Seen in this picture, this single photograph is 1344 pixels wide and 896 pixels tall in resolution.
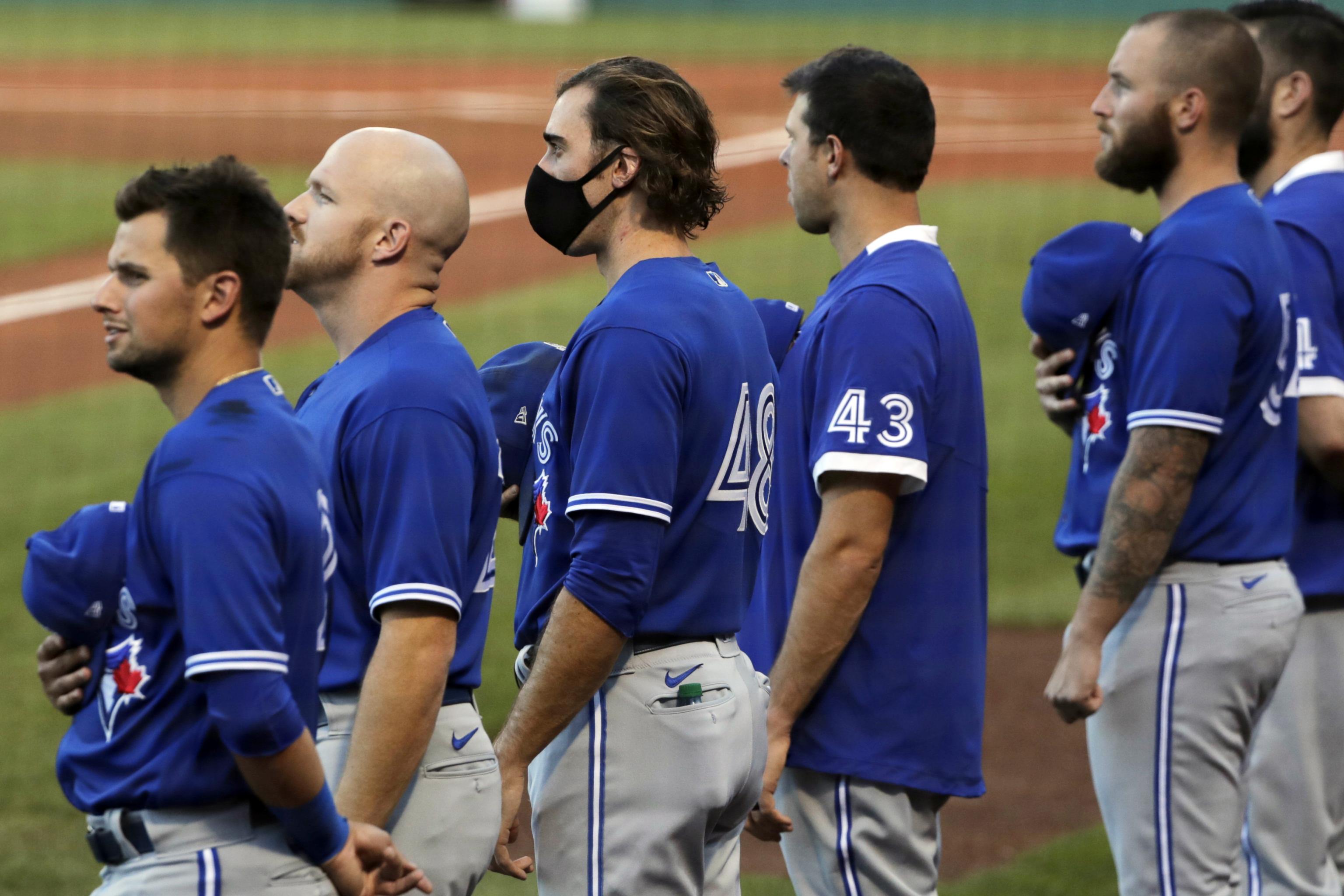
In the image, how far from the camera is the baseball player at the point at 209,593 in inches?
87.4

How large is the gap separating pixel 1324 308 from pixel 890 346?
4.41ft

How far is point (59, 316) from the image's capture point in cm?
1419

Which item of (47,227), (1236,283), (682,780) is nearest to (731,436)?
(682,780)

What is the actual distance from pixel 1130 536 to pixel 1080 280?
606 mm

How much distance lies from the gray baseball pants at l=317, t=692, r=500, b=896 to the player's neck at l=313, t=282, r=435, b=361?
663mm

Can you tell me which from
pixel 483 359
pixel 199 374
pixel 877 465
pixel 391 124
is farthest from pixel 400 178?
pixel 391 124

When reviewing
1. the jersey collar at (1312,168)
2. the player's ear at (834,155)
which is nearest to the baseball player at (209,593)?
the player's ear at (834,155)

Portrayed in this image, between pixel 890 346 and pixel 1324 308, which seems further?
pixel 1324 308

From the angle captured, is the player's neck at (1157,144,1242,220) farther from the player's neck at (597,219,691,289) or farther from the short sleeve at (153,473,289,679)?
the short sleeve at (153,473,289,679)

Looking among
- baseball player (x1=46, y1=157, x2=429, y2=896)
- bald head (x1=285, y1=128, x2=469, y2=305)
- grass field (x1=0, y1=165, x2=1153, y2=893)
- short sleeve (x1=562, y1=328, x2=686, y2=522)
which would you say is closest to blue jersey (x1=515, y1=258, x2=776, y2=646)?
short sleeve (x1=562, y1=328, x2=686, y2=522)

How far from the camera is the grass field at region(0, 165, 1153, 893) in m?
6.39

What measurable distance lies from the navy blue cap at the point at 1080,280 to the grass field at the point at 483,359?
2.34m

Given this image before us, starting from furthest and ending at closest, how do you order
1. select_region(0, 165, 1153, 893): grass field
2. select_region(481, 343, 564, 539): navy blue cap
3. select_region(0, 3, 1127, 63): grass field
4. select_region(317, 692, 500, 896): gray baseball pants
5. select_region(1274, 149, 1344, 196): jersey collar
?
select_region(0, 3, 1127, 63): grass field < select_region(0, 165, 1153, 893): grass field < select_region(1274, 149, 1344, 196): jersey collar < select_region(481, 343, 564, 539): navy blue cap < select_region(317, 692, 500, 896): gray baseball pants

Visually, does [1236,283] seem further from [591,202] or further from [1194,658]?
[591,202]
